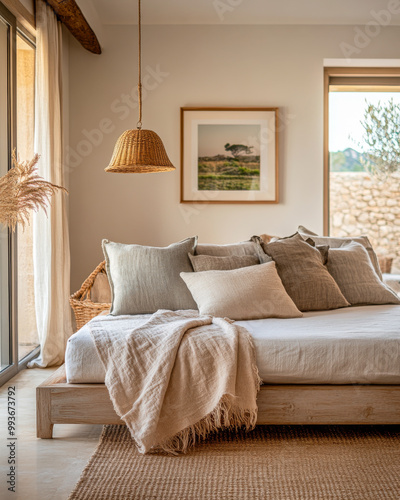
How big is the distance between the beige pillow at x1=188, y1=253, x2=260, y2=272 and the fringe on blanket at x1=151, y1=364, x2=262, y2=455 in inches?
39.8

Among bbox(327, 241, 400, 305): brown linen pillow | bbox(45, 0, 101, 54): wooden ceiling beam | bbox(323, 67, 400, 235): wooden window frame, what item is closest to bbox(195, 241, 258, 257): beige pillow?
bbox(327, 241, 400, 305): brown linen pillow

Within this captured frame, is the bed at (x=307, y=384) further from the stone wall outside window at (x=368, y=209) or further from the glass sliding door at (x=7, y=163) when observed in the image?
the stone wall outside window at (x=368, y=209)

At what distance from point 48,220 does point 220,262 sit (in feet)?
4.45

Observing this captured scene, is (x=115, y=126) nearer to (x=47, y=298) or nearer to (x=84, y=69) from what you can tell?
(x=84, y=69)

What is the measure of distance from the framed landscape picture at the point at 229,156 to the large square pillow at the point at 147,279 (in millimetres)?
1326

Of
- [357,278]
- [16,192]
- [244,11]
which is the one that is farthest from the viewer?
[244,11]

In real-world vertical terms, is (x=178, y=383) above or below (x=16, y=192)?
below

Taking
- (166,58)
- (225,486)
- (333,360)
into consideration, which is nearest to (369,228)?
(166,58)

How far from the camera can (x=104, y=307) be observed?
380cm

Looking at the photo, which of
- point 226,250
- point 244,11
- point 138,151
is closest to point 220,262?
point 226,250

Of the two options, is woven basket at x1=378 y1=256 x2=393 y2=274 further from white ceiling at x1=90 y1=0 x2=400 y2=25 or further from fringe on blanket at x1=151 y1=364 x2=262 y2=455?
fringe on blanket at x1=151 y1=364 x2=262 y2=455

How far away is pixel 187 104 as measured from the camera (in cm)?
468

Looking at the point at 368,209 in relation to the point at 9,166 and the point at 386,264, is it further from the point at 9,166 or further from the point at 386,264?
the point at 9,166

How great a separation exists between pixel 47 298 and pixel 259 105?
2304 millimetres
